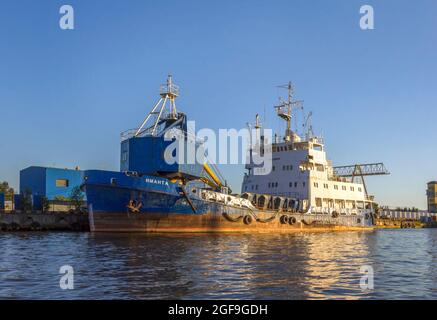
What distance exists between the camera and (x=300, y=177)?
154 ft

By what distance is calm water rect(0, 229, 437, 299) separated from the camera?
1251 cm

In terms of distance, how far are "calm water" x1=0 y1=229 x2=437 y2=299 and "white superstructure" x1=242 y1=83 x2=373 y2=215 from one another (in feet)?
75.3

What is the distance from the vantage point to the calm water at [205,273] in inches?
492

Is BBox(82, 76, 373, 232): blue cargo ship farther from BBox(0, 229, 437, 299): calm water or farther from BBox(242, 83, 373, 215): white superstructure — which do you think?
BBox(0, 229, 437, 299): calm water

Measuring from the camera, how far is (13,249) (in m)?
23.1

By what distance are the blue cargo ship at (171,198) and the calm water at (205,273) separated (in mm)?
8151

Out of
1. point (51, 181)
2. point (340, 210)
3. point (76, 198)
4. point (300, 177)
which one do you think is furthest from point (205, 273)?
point (51, 181)

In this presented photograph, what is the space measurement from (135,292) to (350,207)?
149ft

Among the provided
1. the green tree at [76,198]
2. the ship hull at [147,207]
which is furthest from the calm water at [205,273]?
the green tree at [76,198]

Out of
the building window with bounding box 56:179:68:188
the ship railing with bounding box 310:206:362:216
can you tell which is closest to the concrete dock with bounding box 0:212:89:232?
the building window with bounding box 56:179:68:188

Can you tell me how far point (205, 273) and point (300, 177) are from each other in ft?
107

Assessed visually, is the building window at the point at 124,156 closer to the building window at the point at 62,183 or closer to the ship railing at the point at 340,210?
the ship railing at the point at 340,210
